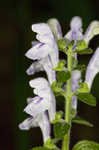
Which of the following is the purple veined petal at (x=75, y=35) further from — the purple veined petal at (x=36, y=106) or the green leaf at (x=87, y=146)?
the green leaf at (x=87, y=146)

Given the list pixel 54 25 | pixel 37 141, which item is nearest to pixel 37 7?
pixel 37 141

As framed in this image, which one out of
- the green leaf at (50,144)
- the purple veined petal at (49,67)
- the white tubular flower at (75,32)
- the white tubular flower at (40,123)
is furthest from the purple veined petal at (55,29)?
the green leaf at (50,144)

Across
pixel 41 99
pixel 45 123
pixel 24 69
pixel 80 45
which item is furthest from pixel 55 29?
pixel 24 69

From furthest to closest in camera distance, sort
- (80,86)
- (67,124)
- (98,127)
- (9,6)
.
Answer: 1. (9,6)
2. (98,127)
3. (80,86)
4. (67,124)

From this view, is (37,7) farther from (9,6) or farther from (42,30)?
(42,30)

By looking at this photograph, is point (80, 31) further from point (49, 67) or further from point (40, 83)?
point (40, 83)

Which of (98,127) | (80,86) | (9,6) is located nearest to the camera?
(80,86)

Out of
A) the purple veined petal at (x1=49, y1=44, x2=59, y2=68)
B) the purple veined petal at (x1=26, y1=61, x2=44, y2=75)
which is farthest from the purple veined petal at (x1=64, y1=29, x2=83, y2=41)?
the purple veined petal at (x1=26, y1=61, x2=44, y2=75)
